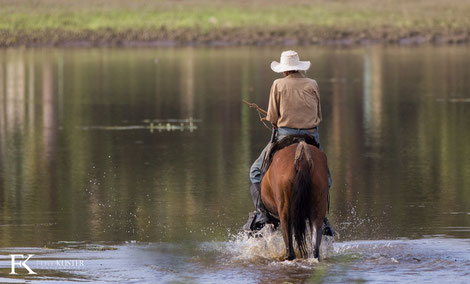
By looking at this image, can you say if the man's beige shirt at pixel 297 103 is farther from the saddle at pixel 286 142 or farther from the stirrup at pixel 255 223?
the stirrup at pixel 255 223

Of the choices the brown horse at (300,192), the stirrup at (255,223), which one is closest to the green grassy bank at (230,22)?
the stirrup at (255,223)

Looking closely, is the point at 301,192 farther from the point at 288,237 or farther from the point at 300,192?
the point at 288,237

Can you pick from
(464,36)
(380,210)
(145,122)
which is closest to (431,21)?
(464,36)

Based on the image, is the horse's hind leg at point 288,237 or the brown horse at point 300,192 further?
the horse's hind leg at point 288,237

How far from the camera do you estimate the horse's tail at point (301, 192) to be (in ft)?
34.6

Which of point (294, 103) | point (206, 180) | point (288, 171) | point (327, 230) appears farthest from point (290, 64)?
point (206, 180)

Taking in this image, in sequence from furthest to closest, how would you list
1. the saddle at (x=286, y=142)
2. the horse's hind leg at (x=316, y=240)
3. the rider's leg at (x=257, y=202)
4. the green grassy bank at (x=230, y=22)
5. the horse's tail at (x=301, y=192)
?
1. the green grassy bank at (x=230, y=22)
2. the rider's leg at (x=257, y=202)
3. the saddle at (x=286, y=142)
4. the horse's hind leg at (x=316, y=240)
5. the horse's tail at (x=301, y=192)

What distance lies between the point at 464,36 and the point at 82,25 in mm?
22371

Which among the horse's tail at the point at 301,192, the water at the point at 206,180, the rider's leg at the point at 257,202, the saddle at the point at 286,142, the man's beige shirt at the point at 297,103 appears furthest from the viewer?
the rider's leg at the point at 257,202

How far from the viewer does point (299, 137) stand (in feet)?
36.6

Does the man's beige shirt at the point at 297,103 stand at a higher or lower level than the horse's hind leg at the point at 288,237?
higher

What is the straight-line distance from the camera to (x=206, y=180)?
16.5 meters

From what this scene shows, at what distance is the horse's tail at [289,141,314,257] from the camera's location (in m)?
10.5

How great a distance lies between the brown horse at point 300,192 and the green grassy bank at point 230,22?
50.1 meters
